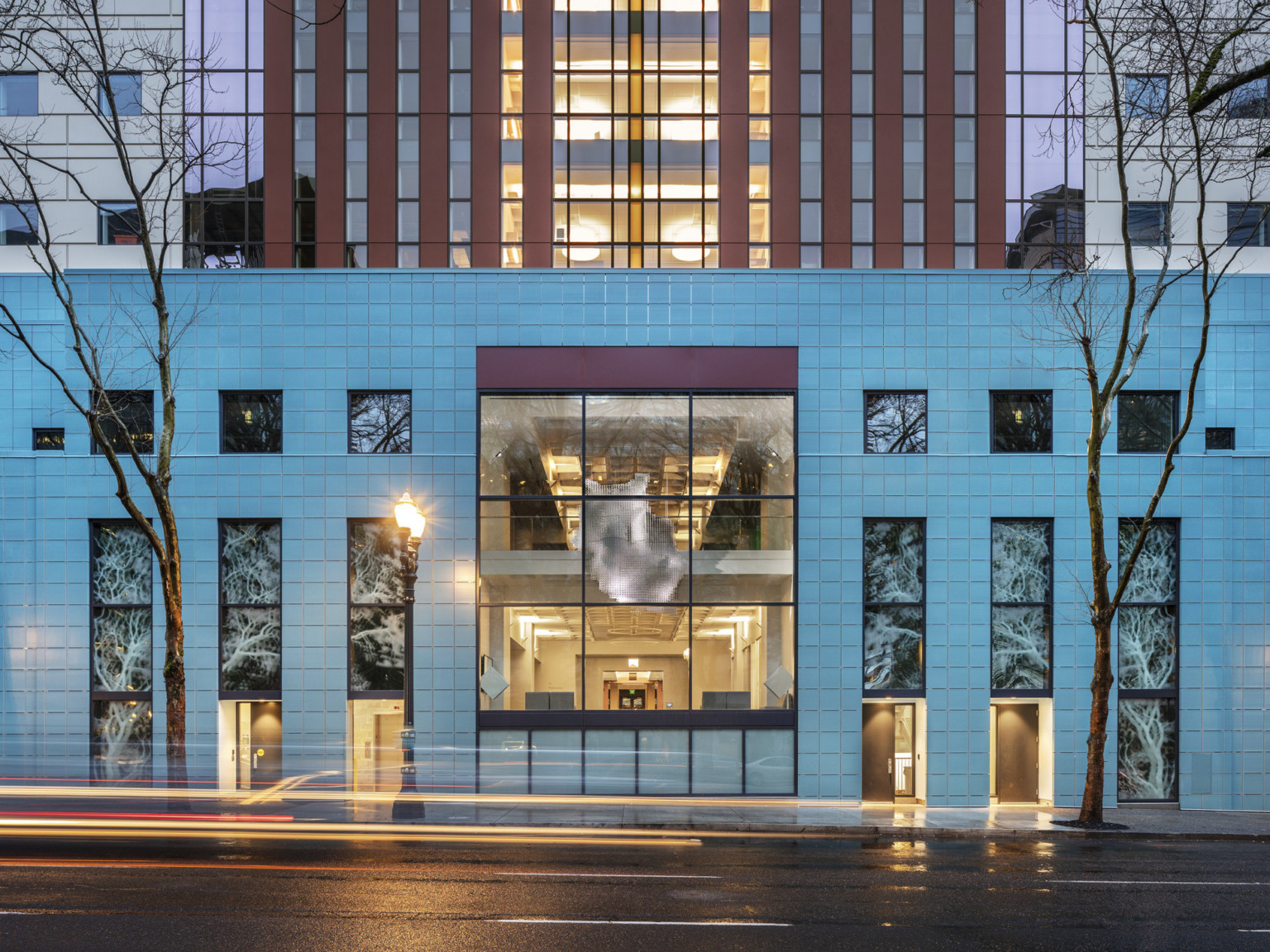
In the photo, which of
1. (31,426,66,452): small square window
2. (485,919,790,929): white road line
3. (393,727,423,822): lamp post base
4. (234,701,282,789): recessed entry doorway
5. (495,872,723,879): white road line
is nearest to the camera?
(485,919,790,929): white road line

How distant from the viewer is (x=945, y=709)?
69.6 feet

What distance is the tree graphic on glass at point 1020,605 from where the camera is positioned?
2153 centimetres

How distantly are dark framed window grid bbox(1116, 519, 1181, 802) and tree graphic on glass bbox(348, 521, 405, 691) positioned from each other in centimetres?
1689

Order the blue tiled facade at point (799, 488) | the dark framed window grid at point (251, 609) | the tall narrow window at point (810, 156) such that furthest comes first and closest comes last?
the tall narrow window at point (810, 156) → the dark framed window grid at point (251, 609) → the blue tiled facade at point (799, 488)

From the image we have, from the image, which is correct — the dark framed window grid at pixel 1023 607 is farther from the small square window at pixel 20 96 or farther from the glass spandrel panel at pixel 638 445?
the small square window at pixel 20 96

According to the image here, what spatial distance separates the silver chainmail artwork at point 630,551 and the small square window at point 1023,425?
812 centimetres

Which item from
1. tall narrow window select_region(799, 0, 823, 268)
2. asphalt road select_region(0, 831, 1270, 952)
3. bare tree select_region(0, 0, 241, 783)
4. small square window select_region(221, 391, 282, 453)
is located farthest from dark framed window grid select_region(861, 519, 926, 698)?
bare tree select_region(0, 0, 241, 783)

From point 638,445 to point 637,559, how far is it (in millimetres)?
2659

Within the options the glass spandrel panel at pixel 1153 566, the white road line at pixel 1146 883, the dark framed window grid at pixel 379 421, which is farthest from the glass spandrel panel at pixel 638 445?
the white road line at pixel 1146 883

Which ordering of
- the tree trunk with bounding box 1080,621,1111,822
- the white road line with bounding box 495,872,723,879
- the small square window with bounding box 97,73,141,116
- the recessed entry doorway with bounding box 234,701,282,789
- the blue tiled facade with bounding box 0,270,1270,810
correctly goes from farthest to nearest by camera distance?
1. the small square window with bounding box 97,73,141,116
2. the blue tiled facade with bounding box 0,270,1270,810
3. the recessed entry doorway with bounding box 234,701,282,789
4. the tree trunk with bounding box 1080,621,1111,822
5. the white road line with bounding box 495,872,723,879

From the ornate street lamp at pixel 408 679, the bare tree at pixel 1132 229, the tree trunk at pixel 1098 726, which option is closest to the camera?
the ornate street lamp at pixel 408 679

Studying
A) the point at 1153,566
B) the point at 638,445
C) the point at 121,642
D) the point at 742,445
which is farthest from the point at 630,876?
the point at 1153,566

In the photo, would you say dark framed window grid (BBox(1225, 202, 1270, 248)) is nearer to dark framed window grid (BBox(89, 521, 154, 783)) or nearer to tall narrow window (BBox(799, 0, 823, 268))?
tall narrow window (BBox(799, 0, 823, 268))

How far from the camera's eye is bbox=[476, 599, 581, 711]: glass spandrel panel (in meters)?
21.1
